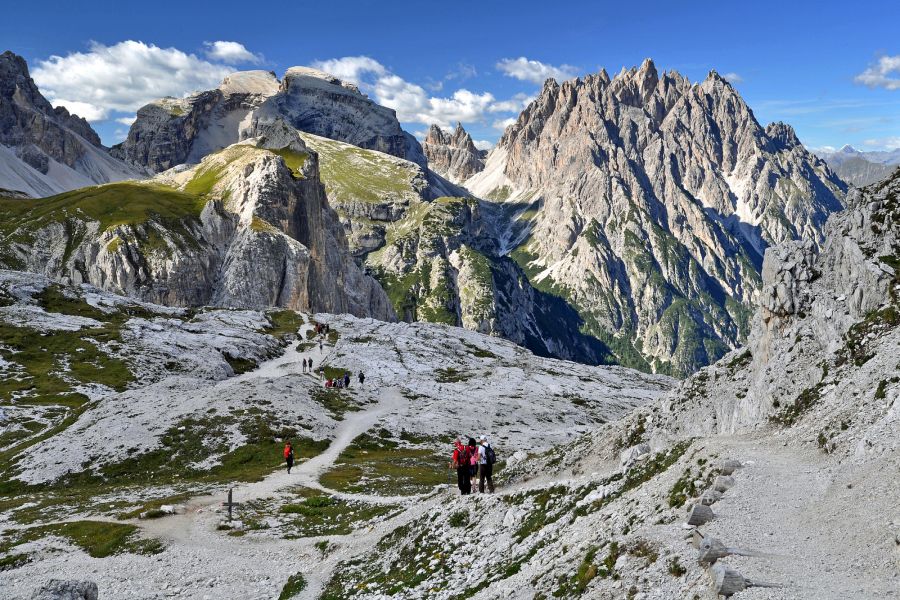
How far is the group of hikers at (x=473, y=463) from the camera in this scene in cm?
3419

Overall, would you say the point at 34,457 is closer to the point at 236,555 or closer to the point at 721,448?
the point at 236,555

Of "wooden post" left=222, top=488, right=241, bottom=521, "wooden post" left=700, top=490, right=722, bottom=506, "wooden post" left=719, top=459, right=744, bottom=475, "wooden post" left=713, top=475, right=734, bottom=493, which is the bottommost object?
"wooden post" left=222, top=488, right=241, bottom=521

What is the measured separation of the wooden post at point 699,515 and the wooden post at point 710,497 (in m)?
1.10

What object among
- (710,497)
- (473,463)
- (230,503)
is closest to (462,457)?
(473,463)

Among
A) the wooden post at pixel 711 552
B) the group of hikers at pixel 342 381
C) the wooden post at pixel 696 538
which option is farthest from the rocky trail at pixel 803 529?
the group of hikers at pixel 342 381

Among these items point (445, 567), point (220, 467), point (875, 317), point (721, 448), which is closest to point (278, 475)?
point (220, 467)

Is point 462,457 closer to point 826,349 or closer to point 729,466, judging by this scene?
point 729,466

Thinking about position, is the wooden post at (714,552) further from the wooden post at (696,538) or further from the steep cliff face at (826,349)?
the steep cliff face at (826,349)

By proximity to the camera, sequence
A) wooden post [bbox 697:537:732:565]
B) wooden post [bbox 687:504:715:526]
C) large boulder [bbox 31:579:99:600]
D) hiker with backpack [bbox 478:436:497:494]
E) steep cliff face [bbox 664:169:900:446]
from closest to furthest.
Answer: wooden post [bbox 697:537:732:565]
wooden post [bbox 687:504:715:526]
large boulder [bbox 31:579:99:600]
steep cliff face [bbox 664:169:900:446]
hiker with backpack [bbox 478:436:497:494]

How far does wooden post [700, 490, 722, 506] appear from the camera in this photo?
1973 cm

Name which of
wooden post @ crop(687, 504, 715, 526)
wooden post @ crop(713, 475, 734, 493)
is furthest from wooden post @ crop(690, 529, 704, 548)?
wooden post @ crop(713, 475, 734, 493)

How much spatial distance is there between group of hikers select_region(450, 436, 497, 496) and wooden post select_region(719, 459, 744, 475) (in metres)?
14.1

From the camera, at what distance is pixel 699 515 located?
18312 mm

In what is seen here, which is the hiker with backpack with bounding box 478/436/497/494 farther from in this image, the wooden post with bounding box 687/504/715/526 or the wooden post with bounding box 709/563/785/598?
the wooden post with bounding box 709/563/785/598
